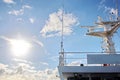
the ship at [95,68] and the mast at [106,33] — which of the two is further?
the mast at [106,33]

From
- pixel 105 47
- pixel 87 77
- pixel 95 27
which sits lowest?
pixel 87 77

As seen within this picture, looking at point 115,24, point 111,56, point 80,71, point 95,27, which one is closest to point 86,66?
point 80,71

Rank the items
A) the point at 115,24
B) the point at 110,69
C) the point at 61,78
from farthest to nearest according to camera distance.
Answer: the point at 115,24
the point at 61,78
the point at 110,69

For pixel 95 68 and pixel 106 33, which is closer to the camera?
pixel 95 68

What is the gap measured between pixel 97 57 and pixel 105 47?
12.0m

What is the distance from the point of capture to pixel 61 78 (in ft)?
56.3

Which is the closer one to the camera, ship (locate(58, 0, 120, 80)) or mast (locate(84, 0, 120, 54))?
ship (locate(58, 0, 120, 80))

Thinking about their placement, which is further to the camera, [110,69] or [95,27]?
[95,27]

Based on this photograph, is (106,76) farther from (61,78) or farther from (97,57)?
(61,78)

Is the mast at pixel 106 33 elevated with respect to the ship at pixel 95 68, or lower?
elevated

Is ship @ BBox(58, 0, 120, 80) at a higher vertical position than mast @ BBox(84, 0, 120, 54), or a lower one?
lower

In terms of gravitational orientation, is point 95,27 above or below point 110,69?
above

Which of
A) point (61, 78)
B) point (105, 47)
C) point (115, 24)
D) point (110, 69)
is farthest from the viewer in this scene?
point (105, 47)

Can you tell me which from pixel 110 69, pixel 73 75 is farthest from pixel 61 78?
pixel 110 69
